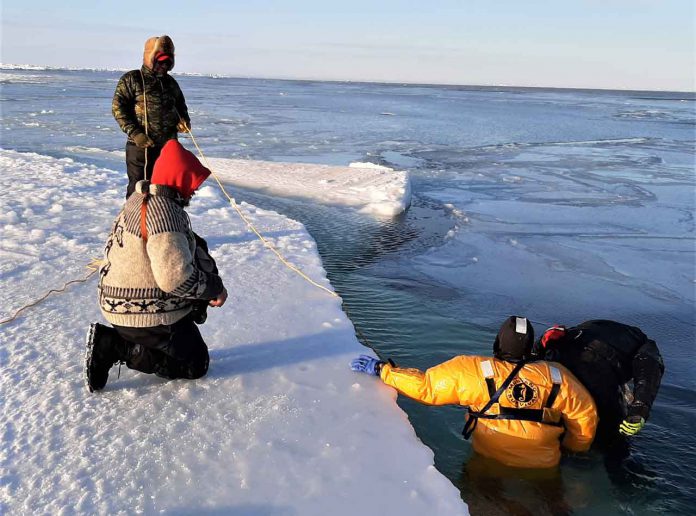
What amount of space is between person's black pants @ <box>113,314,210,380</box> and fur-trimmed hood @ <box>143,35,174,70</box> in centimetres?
253

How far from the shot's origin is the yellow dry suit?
277 cm

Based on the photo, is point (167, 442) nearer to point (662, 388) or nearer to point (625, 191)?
point (662, 388)

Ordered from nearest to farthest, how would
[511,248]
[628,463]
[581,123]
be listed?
[628,463]
[511,248]
[581,123]

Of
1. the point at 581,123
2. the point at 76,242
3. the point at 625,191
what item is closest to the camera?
the point at 76,242

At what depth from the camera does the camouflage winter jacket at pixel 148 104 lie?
4.47 m

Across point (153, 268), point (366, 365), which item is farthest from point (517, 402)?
point (153, 268)

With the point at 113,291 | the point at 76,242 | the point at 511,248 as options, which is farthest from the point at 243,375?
the point at 511,248

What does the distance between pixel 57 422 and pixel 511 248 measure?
18.3ft

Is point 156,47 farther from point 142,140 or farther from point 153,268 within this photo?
point 153,268

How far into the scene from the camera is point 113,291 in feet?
8.44

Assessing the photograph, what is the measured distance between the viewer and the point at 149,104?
4539mm

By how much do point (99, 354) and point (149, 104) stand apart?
2.60 metres

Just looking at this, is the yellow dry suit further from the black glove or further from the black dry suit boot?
the black glove

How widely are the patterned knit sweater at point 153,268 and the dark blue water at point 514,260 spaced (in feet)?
5.18
